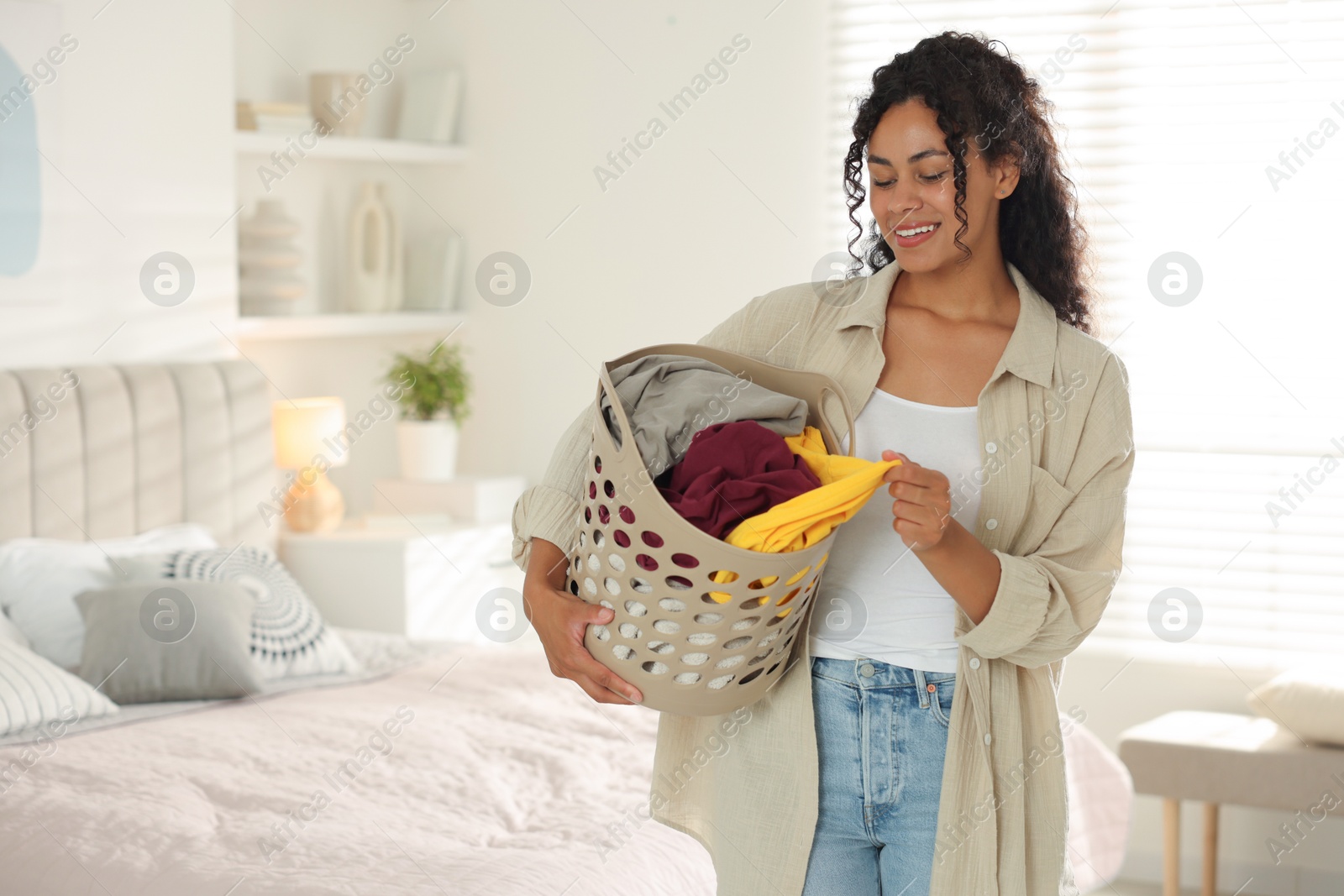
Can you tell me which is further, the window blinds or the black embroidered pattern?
the window blinds

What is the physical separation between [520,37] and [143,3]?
4.22 ft

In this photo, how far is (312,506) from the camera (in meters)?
3.78

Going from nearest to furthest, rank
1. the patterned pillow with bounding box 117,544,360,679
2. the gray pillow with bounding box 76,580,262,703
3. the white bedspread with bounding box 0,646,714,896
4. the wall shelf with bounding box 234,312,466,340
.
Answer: the white bedspread with bounding box 0,646,714,896
the gray pillow with bounding box 76,580,262,703
the patterned pillow with bounding box 117,544,360,679
the wall shelf with bounding box 234,312,466,340

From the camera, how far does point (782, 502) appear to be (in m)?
1.14

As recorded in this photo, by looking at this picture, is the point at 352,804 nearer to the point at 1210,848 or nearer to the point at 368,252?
the point at 1210,848

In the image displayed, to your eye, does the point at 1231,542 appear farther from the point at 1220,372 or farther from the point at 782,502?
the point at 782,502

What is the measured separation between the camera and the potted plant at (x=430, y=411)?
4109 mm

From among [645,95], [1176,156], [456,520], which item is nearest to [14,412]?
[456,520]

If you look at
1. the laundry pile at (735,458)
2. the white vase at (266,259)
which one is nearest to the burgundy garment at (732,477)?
the laundry pile at (735,458)

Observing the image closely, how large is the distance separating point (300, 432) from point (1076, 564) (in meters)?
2.77

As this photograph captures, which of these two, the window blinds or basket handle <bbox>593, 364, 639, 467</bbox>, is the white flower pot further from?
basket handle <bbox>593, 364, 639, 467</bbox>

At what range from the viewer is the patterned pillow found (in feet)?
9.51

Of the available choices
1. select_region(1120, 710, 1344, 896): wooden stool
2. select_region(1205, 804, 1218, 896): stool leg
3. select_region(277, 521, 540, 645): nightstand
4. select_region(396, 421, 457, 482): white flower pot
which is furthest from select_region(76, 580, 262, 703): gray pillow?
select_region(1205, 804, 1218, 896): stool leg

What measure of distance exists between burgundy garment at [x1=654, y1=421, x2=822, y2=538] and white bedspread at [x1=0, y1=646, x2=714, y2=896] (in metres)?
0.90
